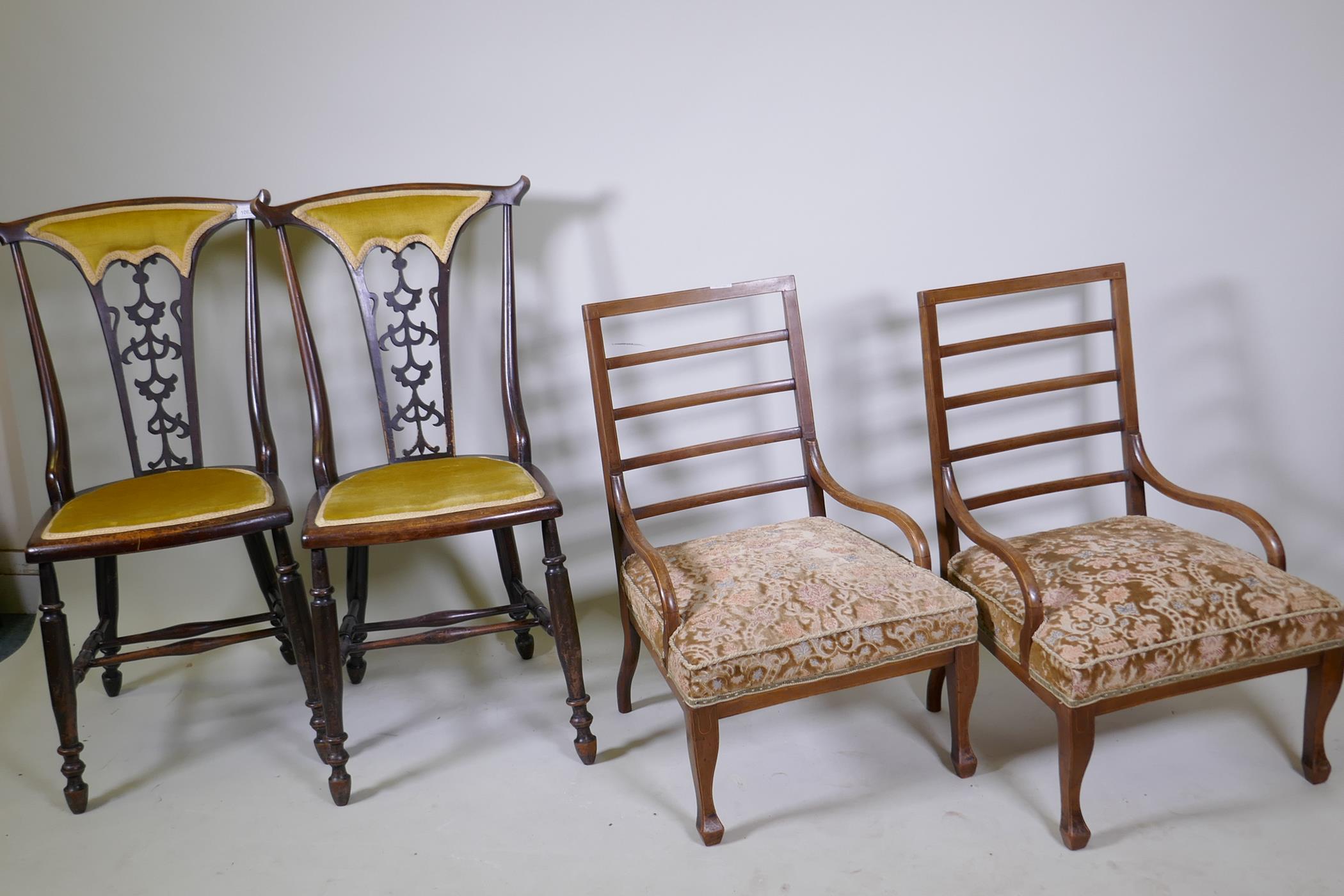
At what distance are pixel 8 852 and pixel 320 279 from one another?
1.39m

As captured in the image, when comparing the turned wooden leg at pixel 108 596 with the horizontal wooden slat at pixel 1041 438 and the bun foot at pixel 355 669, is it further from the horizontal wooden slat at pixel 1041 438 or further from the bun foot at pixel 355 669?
the horizontal wooden slat at pixel 1041 438

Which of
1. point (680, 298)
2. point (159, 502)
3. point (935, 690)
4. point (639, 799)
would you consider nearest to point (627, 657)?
point (639, 799)

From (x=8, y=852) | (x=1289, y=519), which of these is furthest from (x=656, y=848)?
(x=1289, y=519)

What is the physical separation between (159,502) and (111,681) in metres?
0.74

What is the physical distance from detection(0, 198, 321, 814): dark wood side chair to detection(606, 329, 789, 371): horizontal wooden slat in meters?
0.74

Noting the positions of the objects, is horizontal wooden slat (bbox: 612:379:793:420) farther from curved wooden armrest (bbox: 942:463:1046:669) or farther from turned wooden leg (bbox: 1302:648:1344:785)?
turned wooden leg (bbox: 1302:648:1344:785)

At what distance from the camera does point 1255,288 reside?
2.57 m

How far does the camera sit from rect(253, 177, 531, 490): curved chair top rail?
7.18 feet

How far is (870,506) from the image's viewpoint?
199 cm

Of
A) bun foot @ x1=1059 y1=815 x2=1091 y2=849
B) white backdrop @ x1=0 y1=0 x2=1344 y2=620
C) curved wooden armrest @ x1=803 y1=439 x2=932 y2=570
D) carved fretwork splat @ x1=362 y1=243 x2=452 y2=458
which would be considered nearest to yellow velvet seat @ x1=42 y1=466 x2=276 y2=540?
carved fretwork splat @ x1=362 y1=243 x2=452 y2=458

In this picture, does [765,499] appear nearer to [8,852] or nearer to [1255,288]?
[1255,288]

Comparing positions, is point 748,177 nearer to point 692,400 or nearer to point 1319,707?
point 692,400

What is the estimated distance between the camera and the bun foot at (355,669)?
239cm

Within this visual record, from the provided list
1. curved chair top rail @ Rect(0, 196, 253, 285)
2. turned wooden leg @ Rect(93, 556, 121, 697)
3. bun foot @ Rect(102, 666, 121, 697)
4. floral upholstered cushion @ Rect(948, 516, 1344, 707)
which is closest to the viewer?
floral upholstered cushion @ Rect(948, 516, 1344, 707)
